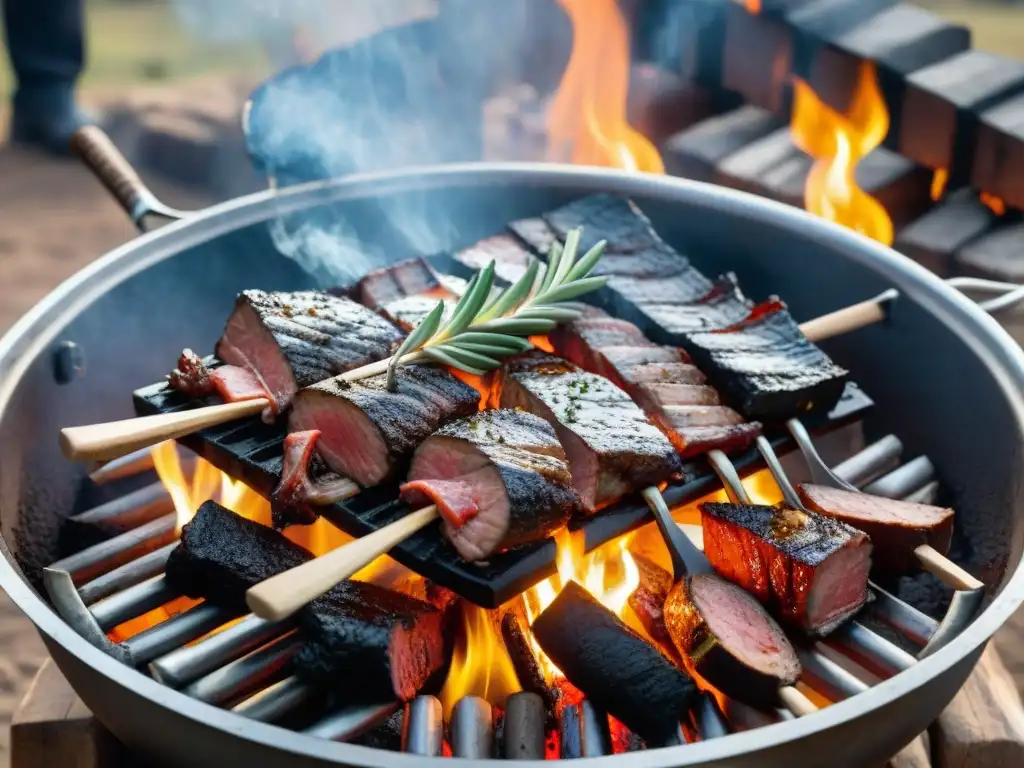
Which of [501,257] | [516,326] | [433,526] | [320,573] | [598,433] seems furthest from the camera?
[501,257]

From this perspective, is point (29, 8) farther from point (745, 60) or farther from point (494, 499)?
point (494, 499)

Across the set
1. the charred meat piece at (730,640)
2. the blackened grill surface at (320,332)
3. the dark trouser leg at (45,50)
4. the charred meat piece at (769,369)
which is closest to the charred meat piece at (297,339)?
the blackened grill surface at (320,332)

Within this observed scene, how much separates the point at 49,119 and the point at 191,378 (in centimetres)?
545

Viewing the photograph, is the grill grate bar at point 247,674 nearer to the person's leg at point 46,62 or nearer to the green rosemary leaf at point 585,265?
the green rosemary leaf at point 585,265

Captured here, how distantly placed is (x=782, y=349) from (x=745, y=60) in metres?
2.78

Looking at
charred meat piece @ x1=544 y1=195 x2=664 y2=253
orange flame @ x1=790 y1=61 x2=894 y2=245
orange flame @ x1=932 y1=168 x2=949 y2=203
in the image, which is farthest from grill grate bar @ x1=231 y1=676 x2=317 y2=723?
orange flame @ x1=932 y1=168 x2=949 y2=203

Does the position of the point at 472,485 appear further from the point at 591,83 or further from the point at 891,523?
the point at 591,83

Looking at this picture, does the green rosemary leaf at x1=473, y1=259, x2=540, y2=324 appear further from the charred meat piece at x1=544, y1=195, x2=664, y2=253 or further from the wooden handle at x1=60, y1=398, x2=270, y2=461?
the wooden handle at x1=60, y1=398, x2=270, y2=461

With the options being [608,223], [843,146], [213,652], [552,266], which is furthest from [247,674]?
[843,146]

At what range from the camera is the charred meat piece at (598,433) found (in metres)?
2.00

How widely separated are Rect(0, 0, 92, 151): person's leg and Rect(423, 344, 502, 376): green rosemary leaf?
5.49m

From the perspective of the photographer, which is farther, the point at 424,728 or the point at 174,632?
the point at 174,632

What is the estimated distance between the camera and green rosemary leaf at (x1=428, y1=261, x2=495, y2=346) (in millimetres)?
2217

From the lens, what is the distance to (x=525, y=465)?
A: 1.88 m
